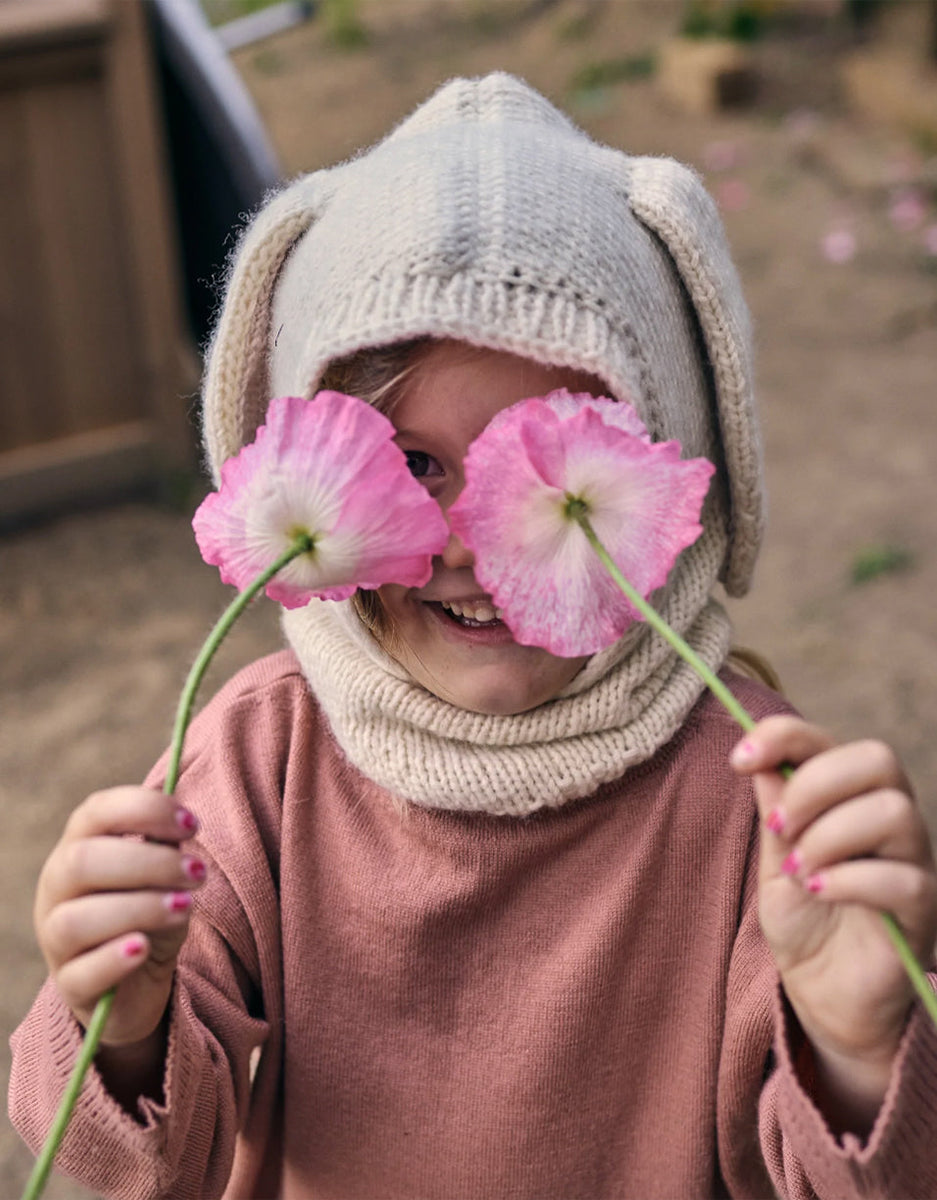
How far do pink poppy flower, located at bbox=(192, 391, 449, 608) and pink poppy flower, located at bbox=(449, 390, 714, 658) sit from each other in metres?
0.03

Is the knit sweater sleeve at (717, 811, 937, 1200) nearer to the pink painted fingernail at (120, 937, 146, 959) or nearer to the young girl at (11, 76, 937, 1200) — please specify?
the young girl at (11, 76, 937, 1200)

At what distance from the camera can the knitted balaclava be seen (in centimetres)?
118

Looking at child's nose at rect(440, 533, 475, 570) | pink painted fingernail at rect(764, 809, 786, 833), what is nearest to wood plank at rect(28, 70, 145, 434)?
child's nose at rect(440, 533, 475, 570)

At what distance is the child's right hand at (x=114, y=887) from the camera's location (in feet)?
3.06

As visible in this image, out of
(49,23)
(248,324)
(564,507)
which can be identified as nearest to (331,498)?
(564,507)

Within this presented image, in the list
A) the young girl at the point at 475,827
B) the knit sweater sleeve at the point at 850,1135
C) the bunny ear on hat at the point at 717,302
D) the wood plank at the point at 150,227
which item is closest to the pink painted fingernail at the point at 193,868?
the young girl at the point at 475,827

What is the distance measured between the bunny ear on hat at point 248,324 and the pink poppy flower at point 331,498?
0.41 m

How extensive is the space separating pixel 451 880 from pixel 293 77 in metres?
6.20

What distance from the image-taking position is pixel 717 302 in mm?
1321

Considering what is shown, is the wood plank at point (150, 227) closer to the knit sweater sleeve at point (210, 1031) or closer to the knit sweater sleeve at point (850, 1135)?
the knit sweater sleeve at point (210, 1031)

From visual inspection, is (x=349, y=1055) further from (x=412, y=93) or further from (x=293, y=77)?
(x=293, y=77)

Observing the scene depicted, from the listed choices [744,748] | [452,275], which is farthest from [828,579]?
[744,748]

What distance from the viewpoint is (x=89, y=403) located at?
376 centimetres

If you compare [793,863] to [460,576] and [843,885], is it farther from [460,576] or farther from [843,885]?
[460,576]
